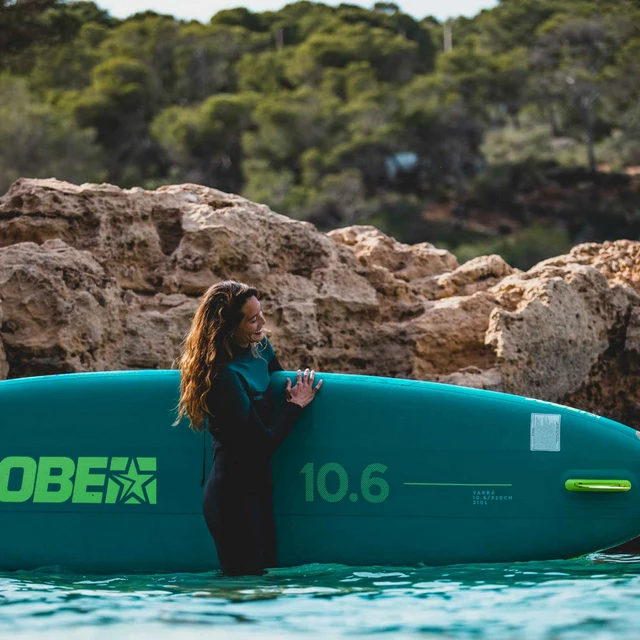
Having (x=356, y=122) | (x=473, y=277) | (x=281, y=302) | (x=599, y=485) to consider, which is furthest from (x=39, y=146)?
(x=599, y=485)

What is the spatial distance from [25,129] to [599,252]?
25.4 meters

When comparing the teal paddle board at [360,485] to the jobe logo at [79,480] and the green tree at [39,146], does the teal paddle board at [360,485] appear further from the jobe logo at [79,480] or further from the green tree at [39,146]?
the green tree at [39,146]

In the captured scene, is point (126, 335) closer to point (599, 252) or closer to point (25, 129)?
point (599, 252)

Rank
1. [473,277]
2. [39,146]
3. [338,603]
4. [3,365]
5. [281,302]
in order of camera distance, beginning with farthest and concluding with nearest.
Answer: [39,146], [473,277], [281,302], [3,365], [338,603]

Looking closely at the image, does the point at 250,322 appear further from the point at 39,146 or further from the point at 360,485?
the point at 39,146

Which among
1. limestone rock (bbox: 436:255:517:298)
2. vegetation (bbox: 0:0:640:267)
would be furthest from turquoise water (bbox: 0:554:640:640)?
vegetation (bbox: 0:0:640:267)

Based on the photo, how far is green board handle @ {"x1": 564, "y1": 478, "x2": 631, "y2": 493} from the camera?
354 cm

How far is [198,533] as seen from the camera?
3555mm

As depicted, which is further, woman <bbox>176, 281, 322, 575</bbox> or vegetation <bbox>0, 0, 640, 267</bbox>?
vegetation <bbox>0, 0, 640, 267</bbox>

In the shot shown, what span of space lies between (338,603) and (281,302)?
2359mm

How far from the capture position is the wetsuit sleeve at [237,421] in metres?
3.18

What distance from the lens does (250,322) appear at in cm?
330

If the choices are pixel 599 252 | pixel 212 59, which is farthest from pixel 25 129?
pixel 599 252

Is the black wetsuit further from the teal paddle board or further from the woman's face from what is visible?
the teal paddle board
